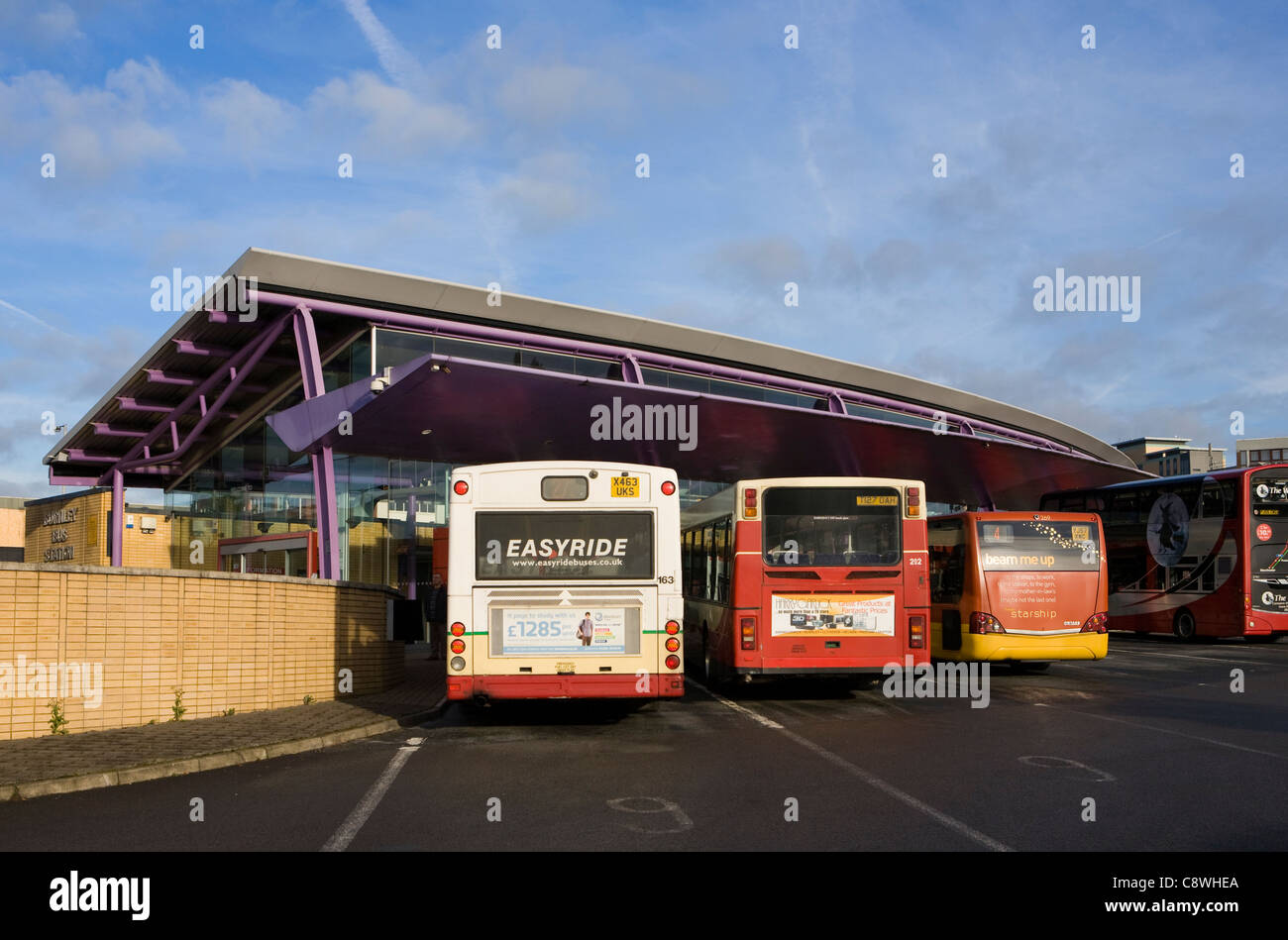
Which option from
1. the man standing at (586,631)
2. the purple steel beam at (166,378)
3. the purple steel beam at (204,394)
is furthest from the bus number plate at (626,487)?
the purple steel beam at (166,378)

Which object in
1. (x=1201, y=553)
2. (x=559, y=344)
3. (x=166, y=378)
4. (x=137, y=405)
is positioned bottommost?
(x=1201, y=553)

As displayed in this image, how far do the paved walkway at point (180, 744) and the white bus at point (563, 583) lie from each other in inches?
58.1

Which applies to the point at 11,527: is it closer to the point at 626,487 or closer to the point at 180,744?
the point at 180,744

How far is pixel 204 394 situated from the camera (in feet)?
101

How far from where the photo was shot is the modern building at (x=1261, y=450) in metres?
94.1

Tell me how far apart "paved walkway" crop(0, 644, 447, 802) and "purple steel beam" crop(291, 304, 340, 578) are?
972 centimetres

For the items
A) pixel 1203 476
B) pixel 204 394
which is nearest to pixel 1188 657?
pixel 1203 476

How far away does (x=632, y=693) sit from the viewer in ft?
40.4

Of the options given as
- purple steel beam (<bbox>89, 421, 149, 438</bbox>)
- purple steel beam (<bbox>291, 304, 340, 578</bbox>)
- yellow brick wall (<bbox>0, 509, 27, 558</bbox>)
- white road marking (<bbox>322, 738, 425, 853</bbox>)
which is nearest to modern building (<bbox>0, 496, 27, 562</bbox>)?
yellow brick wall (<bbox>0, 509, 27, 558</bbox>)

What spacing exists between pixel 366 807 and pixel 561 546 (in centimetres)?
507
